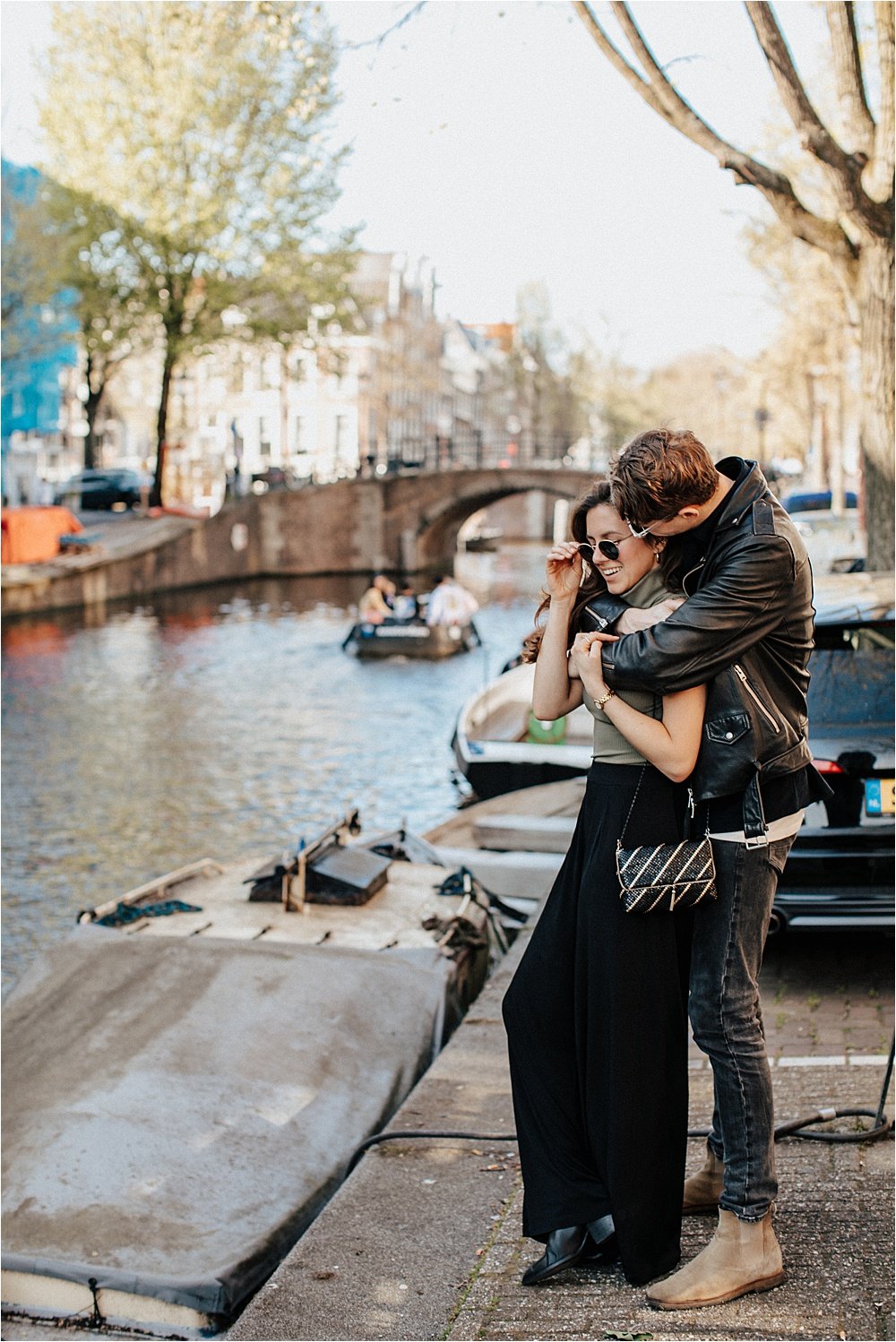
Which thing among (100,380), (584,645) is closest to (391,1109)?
(584,645)

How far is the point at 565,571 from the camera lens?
2.95 metres

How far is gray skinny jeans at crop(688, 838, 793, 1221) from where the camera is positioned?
283 cm

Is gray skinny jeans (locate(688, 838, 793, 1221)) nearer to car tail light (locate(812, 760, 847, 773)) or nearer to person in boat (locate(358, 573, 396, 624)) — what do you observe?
car tail light (locate(812, 760, 847, 773))

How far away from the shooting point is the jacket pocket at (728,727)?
278 cm

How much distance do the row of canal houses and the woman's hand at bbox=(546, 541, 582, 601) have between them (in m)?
25.4

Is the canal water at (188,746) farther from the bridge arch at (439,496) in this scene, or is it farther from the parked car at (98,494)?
the bridge arch at (439,496)

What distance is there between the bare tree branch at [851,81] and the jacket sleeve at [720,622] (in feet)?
25.1

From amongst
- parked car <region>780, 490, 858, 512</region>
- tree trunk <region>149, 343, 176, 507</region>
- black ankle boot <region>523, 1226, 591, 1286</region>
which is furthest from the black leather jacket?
tree trunk <region>149, 343, 176, 507</region>

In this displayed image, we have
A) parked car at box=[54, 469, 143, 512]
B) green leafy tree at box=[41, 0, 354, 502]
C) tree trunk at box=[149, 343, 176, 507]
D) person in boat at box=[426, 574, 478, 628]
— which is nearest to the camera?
person in boat at box=[426, 574, 478, 628]

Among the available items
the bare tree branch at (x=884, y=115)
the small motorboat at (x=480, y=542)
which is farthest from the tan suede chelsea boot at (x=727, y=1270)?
the small motorboat at (x=480, y=542)

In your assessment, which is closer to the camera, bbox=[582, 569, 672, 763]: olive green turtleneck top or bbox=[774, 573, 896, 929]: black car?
bbox=[582, 569, 672, 763]: olive green turtleneck top

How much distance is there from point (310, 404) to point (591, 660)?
6276 cm

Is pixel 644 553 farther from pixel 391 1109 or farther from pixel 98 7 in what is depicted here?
pixel 98 7

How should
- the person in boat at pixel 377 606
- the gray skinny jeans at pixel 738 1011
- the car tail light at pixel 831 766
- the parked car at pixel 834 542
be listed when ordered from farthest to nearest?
the person in boat at pixel 377 606 < the parked car at pixel 834 542 < the car tail light at pixel 831 766 < the gray skinny jeans at pixel 738 1011
